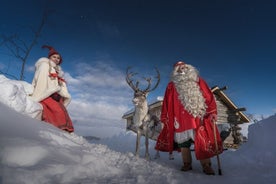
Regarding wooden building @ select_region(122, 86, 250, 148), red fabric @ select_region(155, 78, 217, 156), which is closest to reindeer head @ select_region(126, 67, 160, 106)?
red fabric @ select_region(155, 78, 217, 156)

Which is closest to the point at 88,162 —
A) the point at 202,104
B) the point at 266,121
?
the point at 202,104

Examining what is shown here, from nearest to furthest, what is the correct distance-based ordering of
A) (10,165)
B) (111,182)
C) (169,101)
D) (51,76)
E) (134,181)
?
(10,165), (111,182), (134,181), (169,101), (51,76)

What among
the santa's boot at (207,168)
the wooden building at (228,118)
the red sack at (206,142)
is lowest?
the santa's boot at (207,168)

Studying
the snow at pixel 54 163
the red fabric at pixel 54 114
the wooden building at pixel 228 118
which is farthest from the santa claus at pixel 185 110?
the wooden building at pixel 228 118

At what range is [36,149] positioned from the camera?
2.17 m

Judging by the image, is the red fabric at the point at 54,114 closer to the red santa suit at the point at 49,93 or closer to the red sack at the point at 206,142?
the red santa suit at the point at 49,93

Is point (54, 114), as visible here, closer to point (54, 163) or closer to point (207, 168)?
point (54, 163)

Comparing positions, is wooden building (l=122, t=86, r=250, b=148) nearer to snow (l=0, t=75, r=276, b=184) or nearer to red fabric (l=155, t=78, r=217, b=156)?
red fabric (l=155, t=78, r=217, b=156)

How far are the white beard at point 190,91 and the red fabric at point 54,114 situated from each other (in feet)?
8.48

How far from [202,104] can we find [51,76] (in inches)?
133

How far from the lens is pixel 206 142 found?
3.89 meters

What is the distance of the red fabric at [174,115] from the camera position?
4055 millimetres

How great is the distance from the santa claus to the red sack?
0.27ft

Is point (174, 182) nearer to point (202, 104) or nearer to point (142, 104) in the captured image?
point (202, 104)
